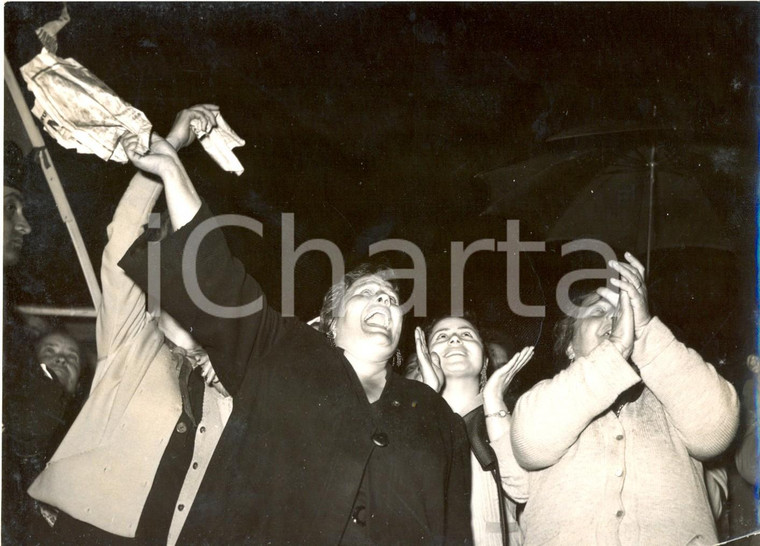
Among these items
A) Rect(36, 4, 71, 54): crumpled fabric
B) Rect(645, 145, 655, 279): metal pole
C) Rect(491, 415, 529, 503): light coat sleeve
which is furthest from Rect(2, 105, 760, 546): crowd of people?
Rect(36, 4, 71, 54): crumpled fabric

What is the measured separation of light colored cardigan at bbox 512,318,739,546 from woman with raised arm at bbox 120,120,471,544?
0.25 meters

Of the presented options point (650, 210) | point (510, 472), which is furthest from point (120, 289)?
point (650, 210)

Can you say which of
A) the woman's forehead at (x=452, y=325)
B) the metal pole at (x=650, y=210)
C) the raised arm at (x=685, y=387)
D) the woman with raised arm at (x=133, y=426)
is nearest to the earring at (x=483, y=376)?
the woman's forehead at (x=452, y=325)

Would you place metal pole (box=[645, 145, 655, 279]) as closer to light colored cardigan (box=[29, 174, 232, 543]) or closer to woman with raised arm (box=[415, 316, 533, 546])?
woman with raised arm (box=[415, 316, 533, 546])

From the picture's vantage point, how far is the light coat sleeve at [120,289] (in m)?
3.20

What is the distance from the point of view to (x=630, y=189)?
11.2 ft

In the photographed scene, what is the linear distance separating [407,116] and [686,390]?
1268 millimetres

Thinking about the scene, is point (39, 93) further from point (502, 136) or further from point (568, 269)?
point (568, 269)

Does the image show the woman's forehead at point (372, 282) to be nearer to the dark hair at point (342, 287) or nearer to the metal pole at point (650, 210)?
the dark hair at point (342, 287)

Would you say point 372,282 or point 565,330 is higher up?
point 372,282

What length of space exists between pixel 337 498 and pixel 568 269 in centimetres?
108

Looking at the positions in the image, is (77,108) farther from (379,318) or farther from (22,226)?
(379,318)

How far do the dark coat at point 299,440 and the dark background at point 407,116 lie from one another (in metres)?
0.23

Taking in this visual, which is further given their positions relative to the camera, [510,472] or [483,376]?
[483,376]
